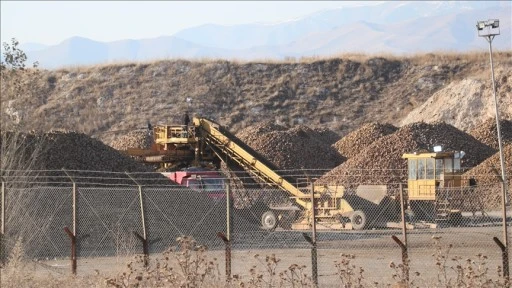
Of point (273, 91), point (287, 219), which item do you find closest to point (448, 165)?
point (287, 219)

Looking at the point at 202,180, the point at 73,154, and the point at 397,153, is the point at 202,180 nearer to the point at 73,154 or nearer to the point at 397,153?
the point at 73,154

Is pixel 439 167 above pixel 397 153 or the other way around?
the other way around

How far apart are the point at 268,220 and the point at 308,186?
482cm

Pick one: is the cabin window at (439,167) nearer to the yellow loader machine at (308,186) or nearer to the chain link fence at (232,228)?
the yellow loader machine at (308,186)

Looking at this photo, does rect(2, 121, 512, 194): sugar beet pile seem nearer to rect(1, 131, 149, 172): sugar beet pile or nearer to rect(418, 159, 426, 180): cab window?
rect(1, 131, 149, 172): sugar beet pile

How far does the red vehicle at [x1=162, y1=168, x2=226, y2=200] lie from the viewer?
33.2 meters

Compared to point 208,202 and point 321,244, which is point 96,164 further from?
point 321,244

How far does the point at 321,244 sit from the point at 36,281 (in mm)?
11183

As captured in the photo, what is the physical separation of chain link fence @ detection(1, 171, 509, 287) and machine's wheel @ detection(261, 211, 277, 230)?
4 centimetres

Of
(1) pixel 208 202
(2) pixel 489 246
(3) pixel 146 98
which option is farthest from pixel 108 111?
(2) pixel 489 246

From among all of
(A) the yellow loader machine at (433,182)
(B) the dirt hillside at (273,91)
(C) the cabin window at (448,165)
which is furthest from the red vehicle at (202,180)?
(B) the dirt hillside at (273,91)

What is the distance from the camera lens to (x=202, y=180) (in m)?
33.9

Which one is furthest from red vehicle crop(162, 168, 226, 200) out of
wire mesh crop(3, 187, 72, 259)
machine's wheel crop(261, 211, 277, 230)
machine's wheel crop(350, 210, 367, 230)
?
wire mesh crop(3, 187, 72, 259)

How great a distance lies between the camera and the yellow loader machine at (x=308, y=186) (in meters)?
32.6
